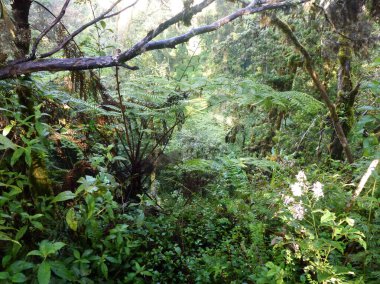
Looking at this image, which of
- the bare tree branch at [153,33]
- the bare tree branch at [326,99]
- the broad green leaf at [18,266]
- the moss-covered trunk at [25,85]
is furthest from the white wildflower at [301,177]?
the bare tree branch at [326,99]

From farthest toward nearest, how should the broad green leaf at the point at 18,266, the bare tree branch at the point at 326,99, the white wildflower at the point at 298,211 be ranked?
1. the bare tree branch at the point at 326,99
2. the white wildflower at the point at 298,211
3. the broad green leaf at the point at 18,266

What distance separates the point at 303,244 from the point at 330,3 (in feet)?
10.3

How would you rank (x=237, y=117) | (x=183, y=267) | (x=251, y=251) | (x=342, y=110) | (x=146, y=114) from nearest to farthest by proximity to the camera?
(x=251, y=251)
(x=183, y=267)
(x=146, y=114)
(x=342, y=110)
(x=237, y=117)

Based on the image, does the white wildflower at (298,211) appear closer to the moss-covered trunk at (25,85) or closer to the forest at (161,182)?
the forest at (161,182)

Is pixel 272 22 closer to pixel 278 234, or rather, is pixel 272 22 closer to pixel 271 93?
pixel 271 93

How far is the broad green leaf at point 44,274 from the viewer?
129 cm

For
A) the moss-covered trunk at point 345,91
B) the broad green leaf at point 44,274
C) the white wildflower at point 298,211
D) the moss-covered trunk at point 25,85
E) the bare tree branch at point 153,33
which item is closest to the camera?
the broad green leaf at point 44,274

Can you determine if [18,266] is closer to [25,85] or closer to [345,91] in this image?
[25,85]

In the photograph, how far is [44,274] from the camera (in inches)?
51.4

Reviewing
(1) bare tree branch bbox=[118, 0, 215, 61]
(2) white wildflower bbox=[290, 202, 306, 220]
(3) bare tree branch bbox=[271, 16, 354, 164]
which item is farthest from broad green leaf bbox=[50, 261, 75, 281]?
(3) bare tree branch bbox=[271, 16, 354, 164]

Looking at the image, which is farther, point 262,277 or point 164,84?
point 164,84

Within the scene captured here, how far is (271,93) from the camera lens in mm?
3330

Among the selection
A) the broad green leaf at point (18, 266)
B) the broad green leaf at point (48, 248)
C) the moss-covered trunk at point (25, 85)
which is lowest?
the broad green leaf at point (18, 266)

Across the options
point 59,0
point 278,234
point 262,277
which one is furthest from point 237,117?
point 59,0
